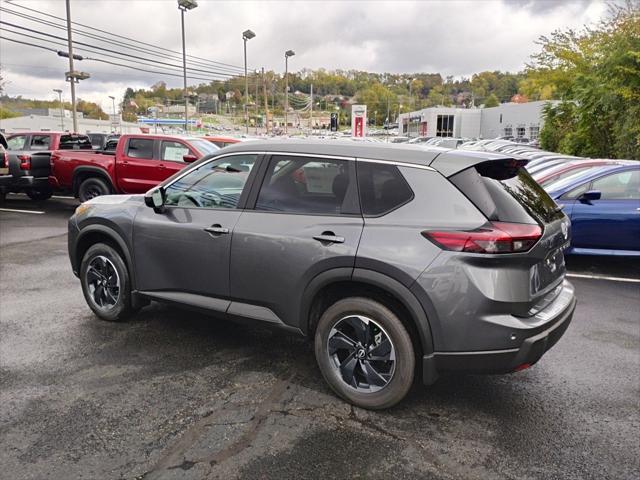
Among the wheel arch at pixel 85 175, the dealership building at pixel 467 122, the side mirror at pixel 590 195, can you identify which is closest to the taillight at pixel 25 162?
the wheel arch at pixel 85 175

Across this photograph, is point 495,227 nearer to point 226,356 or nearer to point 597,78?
point 226,356

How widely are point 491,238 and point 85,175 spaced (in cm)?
1128

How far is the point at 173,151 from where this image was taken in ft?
37.3

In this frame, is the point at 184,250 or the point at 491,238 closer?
the point at 491,238

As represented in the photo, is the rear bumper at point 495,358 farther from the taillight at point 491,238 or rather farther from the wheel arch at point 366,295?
the taillight at point 491,238

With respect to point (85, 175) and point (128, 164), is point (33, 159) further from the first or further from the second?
point (128, 164)

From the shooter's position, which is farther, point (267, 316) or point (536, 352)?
point (267, 316)

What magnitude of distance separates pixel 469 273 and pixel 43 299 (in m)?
4.91

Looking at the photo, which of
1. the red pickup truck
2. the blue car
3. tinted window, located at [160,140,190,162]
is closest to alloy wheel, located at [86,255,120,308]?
the blue car

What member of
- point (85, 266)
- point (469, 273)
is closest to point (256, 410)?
point (469, 273)

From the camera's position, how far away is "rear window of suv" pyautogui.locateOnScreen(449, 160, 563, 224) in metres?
3.11

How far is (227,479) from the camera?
2.69 meters

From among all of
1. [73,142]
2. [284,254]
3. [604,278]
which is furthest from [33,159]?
[604,278]

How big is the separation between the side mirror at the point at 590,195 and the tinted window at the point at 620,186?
0.72 feet
